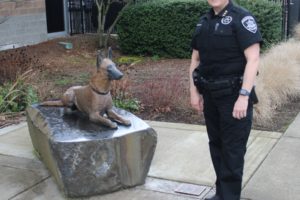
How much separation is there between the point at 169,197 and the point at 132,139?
1.94 feet

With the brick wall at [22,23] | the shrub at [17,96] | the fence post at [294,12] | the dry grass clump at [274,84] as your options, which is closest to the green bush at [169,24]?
the fence post at [294,12]

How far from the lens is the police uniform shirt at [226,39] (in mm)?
3480

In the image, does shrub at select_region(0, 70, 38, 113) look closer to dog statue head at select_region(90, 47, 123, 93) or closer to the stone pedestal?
the stone pedestal

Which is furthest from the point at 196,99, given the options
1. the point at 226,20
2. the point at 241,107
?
the point at 226,20

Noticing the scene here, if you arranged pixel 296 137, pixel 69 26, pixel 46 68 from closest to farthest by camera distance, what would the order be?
pixel 296 137 < pixel 46 68 < pixel 69 26

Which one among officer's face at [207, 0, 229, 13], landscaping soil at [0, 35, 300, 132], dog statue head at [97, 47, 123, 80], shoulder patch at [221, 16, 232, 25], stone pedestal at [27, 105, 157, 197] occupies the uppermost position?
officer's face at [207, 0, 229, 13]

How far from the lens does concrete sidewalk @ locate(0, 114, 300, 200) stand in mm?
4430

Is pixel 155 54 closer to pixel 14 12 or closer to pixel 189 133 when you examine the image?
pixel 14 12

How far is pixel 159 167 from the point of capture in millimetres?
5074

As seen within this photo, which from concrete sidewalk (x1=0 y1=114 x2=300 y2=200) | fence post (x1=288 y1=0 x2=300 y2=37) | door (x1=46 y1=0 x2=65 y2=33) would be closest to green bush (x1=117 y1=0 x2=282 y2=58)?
fence post (x1=288 y1=0 x2=300 y2=37)

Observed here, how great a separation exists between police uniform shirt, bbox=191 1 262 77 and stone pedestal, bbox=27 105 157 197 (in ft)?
3.65

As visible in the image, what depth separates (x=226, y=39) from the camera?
3.55 metres

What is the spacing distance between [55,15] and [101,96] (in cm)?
1049

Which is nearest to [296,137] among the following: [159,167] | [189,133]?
[189,133]
